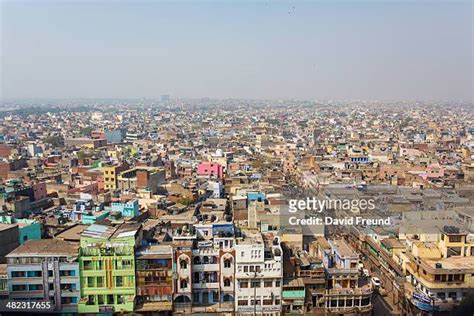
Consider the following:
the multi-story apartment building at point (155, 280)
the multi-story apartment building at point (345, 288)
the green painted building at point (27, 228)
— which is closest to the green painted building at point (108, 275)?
the multi-story apartment building at point (155, 280)

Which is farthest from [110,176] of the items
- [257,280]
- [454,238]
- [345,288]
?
[454,238]

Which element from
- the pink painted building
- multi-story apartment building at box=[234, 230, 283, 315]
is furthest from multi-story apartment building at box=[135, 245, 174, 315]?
the pink painted building

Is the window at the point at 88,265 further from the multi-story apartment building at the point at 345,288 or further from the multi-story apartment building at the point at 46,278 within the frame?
the multi-story apartment building at the point at 345,288

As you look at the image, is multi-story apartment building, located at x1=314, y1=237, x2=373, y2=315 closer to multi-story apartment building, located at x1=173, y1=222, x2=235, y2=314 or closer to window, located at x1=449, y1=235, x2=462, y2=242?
multi-story apartment building, located at x1=173, y1=222, x2=235, y2=314

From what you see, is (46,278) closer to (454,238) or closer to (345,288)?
(345,288)

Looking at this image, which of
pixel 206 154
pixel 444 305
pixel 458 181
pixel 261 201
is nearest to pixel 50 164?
pixel 206 154

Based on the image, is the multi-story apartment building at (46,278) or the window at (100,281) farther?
the window at (100,281)
